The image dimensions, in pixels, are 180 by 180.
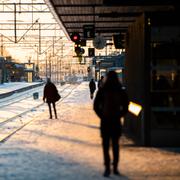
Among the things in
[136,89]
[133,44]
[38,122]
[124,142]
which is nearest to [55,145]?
[124,142]

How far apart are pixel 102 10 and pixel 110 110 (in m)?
10.3

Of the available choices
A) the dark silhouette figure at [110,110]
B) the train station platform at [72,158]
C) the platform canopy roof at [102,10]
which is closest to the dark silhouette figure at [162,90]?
the train station platform at [72,158]

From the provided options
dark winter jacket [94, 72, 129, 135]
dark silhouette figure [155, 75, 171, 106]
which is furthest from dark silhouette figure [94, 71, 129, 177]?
dark silhouette figure [155, 75, 171, 106]

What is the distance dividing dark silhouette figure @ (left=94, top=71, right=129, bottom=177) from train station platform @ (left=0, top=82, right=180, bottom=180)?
56 cm

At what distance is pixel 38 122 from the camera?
1889 centimetres

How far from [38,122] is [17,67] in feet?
203

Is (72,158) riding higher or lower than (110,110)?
lower

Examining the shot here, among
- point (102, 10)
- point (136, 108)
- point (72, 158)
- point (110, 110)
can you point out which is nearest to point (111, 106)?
point (110, 110)

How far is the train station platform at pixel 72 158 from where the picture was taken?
8.64 m

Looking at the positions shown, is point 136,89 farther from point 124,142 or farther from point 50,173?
point 50,173

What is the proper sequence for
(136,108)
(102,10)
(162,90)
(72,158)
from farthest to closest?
(102,10) → (136,108) → (162,90) → (72,158)

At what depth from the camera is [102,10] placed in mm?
18250

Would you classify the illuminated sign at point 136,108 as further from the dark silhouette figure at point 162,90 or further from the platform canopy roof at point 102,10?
the platform canopy roof at point 102,10

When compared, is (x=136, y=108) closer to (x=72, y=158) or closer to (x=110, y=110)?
(x=72, y=158)
